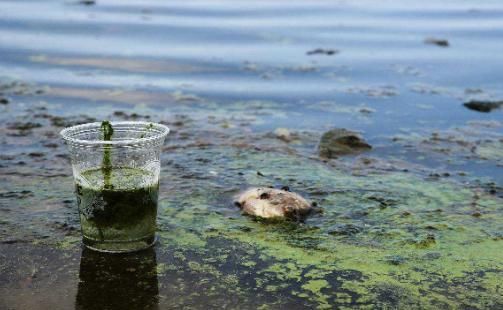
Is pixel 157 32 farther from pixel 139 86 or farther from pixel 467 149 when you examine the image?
pixel 467 149

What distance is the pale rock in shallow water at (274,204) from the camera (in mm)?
3764

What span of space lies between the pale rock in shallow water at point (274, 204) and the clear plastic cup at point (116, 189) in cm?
67

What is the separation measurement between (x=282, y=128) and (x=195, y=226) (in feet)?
7.53

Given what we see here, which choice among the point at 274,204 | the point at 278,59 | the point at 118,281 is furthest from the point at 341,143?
the point at 278,59

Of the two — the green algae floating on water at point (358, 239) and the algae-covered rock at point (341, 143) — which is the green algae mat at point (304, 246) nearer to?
the green algae floating on water at point (358, 239)

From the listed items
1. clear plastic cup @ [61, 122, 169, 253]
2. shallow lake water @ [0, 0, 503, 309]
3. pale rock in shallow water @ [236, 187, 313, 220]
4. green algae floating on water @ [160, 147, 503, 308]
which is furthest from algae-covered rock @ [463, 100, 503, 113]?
clear plastic cup @ [61, 122, 169, 253]

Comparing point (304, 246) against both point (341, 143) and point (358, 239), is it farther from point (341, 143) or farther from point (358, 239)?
point (341, 143)

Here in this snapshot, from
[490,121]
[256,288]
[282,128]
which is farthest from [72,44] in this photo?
[256,288]

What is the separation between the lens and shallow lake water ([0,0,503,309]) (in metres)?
3.04

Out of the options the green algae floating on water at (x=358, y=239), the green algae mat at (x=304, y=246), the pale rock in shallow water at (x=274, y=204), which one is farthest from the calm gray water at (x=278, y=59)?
the pale rock in shallow water at (x=274, y=204)

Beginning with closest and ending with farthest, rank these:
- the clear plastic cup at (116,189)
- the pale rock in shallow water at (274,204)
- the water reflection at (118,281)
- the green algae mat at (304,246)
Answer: the water reflection at (118,281)
the green algae mat at (304,246)
the clear plastic cup at (116,189)
the pale rock in shallow water at (274,204)

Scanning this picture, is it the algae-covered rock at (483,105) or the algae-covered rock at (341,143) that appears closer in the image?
the algae-covered rock at (341,143)

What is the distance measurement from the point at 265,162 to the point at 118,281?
6.60 ft

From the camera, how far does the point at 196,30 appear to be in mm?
10570
